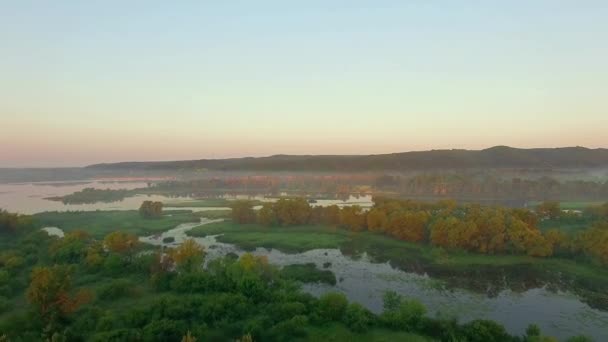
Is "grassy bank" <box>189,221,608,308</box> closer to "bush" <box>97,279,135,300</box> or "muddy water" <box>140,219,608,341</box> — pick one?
"muddy water" <box>140,219,608,341</box>

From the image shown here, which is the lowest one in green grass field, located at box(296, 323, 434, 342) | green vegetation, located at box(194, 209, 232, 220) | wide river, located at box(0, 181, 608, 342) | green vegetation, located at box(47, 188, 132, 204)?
wide river, located at box(0, 181, 608, 342)

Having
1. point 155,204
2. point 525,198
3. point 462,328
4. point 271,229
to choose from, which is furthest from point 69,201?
point 525,198

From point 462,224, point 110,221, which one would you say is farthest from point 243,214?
point 462,224

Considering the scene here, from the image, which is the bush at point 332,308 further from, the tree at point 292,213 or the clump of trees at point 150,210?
the clump of trees at point 150,210

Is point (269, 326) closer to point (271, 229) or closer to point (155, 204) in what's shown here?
point (271, 229)

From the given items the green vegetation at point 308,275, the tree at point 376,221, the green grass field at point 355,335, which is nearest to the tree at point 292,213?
the tree at point 376,221

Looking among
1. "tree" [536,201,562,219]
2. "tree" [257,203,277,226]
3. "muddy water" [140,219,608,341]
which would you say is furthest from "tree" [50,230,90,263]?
"tree" [536,201,562,219]
